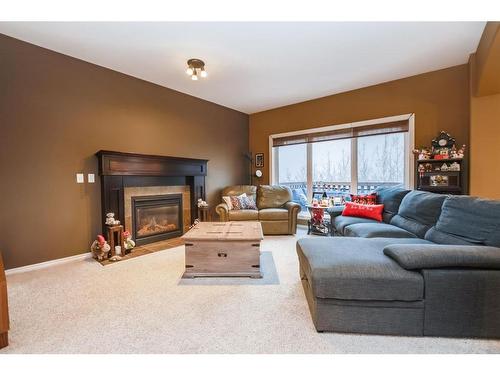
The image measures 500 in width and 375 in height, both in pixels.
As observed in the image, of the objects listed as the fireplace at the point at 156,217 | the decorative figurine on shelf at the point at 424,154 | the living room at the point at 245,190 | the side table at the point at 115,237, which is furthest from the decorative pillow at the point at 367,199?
the side table at the point at 115,237

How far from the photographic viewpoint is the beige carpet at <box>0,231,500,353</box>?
1.48m

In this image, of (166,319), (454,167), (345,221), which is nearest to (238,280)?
(166,319)

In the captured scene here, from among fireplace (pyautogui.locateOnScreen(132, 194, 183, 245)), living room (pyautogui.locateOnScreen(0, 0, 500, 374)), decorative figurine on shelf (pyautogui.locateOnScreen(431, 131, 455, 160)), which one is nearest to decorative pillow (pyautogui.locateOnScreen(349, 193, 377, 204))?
living room (pyautogui.locateOnScreen(0, 0, 500, 374))

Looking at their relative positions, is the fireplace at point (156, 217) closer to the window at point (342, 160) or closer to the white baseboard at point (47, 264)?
the white baseboard at point (47, 264)

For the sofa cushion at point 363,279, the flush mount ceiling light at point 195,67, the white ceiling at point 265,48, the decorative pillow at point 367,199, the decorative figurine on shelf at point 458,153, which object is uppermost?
the white ceiling at point 265,48

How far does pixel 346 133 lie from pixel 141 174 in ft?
12.2

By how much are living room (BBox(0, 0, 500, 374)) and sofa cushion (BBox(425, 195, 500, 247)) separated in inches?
0.6

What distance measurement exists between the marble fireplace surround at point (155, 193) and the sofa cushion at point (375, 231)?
2891 mm

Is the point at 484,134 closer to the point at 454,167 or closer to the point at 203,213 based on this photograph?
the point at 454,167

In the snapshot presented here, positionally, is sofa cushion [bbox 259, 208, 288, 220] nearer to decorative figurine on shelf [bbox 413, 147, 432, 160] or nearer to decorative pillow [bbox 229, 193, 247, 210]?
decorative pillow [bbox 229, 193, 247, 210]

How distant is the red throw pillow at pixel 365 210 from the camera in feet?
10.9

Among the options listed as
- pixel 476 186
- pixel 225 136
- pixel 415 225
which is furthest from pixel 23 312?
pixel 476 186

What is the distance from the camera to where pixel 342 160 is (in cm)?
464
